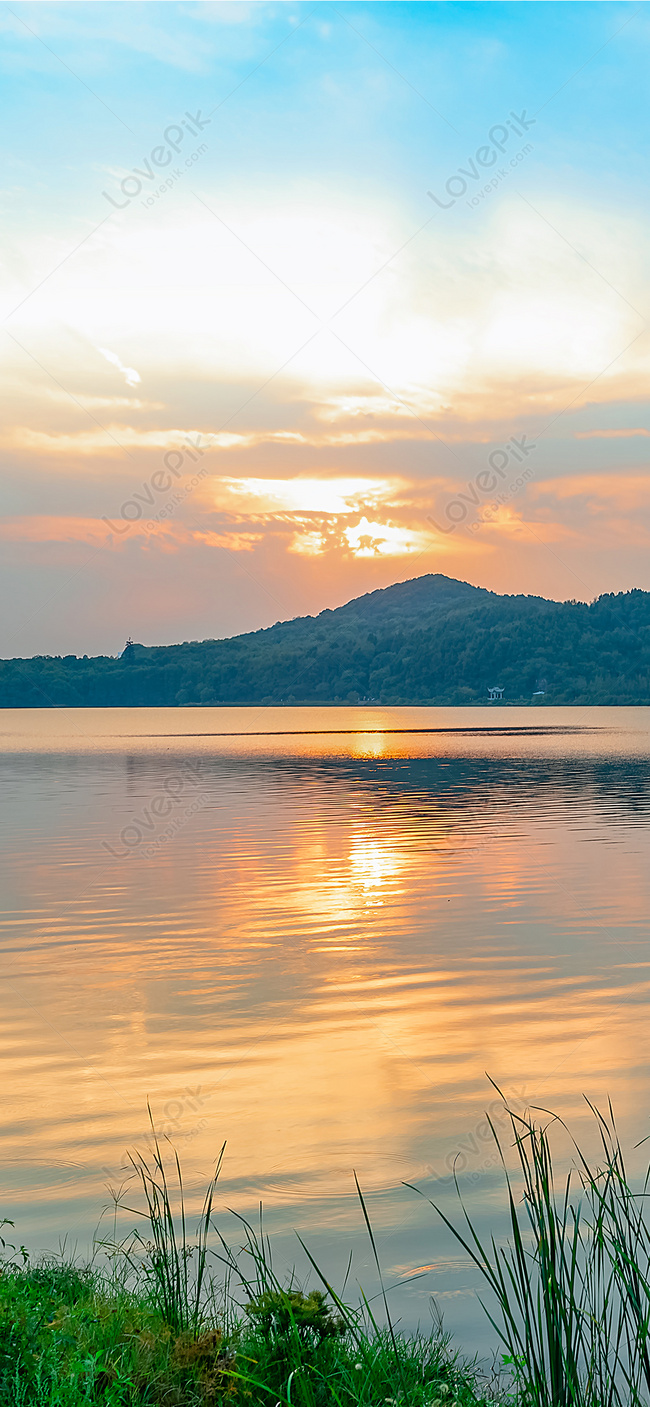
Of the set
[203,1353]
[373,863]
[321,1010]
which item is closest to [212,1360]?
[203,1353]

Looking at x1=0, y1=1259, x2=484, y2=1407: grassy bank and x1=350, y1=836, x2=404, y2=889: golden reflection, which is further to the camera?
x1=350, y1=836, x2=404, y2=889: golden reflection

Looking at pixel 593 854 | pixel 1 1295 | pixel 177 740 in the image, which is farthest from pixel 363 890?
pixel 177 740

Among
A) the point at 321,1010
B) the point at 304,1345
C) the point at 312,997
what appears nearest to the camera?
the point at 304,1345

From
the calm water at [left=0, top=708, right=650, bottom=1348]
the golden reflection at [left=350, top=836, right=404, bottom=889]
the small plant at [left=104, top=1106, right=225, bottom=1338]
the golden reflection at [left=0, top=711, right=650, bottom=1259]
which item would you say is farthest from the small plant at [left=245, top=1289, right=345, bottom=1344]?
the golden reflection at [left=350, top=836, right=404, bottom=889]

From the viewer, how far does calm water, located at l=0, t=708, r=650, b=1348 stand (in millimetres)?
7914

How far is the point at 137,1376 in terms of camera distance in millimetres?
4633

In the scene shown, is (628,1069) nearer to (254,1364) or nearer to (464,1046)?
(464,1046)

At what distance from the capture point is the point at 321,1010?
12.8 m

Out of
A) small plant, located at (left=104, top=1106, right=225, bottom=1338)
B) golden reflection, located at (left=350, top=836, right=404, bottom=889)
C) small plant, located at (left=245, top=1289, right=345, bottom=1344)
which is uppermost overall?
small plant, located at (left=245, top=1289, right=345, bottom=1344)

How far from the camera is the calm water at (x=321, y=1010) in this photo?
7914 mm

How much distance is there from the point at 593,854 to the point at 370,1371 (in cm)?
2280

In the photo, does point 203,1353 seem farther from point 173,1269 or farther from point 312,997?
point 312,997

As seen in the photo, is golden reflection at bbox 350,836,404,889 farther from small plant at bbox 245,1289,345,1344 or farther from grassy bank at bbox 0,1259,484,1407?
small plant at bbox 245,1289,345,1344

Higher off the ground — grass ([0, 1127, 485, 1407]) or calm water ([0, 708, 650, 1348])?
grass ([0, 1127, 485, 1407])
